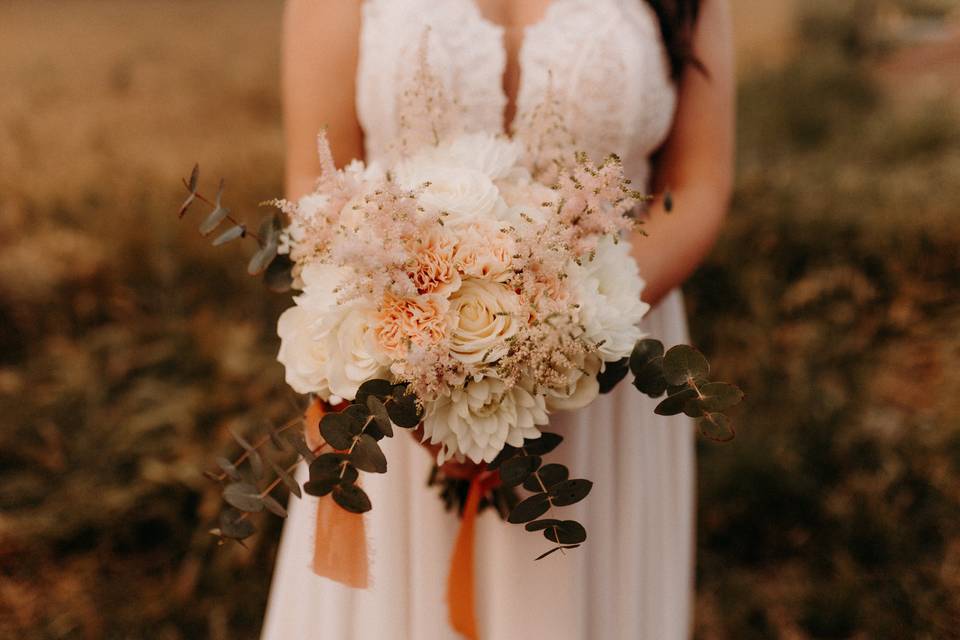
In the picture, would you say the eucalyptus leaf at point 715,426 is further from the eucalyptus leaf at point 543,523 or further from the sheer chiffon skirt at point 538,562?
the sheer chiffon skirt at point 538,562

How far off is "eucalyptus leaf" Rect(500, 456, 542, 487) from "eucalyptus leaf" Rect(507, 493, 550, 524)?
0.10 feet

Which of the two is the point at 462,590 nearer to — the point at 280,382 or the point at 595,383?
the point at 595,383

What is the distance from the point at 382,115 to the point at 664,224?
22.6 inches

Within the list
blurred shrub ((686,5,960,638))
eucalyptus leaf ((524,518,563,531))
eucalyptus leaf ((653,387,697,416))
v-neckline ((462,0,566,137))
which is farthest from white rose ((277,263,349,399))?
blurred shrub ((686,5,960,638))

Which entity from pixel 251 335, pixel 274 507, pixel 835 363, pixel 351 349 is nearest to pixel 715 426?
pixel 351 349

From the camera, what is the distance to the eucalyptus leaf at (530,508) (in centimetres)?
107

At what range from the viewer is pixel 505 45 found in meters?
1.54

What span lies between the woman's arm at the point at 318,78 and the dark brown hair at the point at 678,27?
0.59 meters

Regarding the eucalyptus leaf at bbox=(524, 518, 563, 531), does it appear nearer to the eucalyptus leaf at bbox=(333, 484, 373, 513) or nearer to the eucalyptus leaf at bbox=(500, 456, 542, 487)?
the eucalyptus leaf at bbox=(500, 456, 542, 487)

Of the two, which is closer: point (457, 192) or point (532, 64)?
point (457, 192)

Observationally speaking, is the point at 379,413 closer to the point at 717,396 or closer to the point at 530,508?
the point at 530,508

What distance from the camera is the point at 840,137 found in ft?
16.1

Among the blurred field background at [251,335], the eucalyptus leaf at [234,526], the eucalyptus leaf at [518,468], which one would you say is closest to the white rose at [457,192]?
the eucalyptus leaf at [518,468]

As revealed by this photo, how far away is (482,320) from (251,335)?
8.76ft
